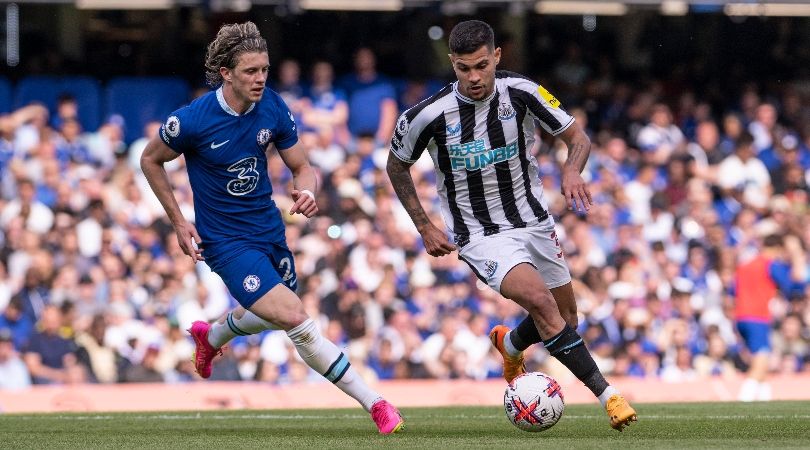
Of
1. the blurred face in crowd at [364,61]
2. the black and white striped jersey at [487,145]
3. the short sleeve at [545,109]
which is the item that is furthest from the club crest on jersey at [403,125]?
the blurred face in crowd at [364,61]

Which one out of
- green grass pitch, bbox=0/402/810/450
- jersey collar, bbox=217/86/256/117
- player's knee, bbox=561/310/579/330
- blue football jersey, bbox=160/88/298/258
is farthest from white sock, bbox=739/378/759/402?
jersey collar, bbox=217/86/256/117

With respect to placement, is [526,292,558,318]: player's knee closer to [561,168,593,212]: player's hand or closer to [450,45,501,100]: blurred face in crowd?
[561,168,593,212]: player's hand

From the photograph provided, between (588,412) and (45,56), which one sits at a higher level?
A: (45,56)

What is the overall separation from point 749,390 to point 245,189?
851 centimetres

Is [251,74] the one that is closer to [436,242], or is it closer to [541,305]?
[436,242]

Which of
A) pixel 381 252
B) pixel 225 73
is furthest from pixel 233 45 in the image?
pixel 381 252

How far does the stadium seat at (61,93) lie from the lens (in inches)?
728

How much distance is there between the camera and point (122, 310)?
1581cm

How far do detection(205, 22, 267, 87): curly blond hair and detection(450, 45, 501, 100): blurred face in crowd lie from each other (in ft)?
3.90

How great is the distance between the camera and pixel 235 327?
9328mm

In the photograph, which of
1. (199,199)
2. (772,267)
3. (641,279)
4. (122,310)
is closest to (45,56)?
(122,310)

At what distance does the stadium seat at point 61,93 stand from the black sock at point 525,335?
10476 millimetres

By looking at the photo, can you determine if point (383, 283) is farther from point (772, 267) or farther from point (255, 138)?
point (255, 138)

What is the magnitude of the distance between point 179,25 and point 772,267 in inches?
350
